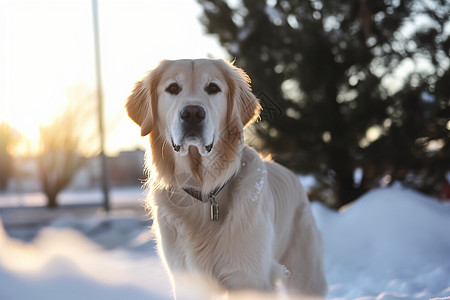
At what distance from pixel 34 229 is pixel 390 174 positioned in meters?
7.57

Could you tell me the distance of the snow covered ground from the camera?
3.87 m

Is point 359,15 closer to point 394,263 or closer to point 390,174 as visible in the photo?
point 390,174

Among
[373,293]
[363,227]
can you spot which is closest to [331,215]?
[363,227]

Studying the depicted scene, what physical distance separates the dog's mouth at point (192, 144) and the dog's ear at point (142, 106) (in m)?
0.26

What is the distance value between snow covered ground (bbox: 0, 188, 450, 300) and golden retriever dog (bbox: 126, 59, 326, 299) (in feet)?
4.06

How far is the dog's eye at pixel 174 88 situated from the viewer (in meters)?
2.77

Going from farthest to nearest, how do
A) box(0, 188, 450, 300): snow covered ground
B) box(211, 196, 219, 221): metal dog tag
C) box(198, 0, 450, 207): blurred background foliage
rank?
box(198, 0, 450, 207): blurred background foliage, box(0, 188, 450, 300): snow covered ground, box(211, 196, 219, 221): metal dog tag

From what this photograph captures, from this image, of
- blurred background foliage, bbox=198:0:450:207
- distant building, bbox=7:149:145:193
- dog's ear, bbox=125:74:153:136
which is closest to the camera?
dog's ear, bbox=125:74:153:136

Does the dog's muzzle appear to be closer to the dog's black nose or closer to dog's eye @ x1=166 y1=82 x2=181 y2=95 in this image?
the dog's black nose

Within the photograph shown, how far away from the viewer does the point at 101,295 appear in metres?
3.62

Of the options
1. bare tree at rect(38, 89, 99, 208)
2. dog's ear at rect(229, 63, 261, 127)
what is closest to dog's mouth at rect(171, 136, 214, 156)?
dog's ear at rect(229, 63, 261, 127)

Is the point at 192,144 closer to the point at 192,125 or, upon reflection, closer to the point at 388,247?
the point at 192,125

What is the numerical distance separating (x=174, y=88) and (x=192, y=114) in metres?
0.36

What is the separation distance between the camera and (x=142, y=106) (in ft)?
9.72
